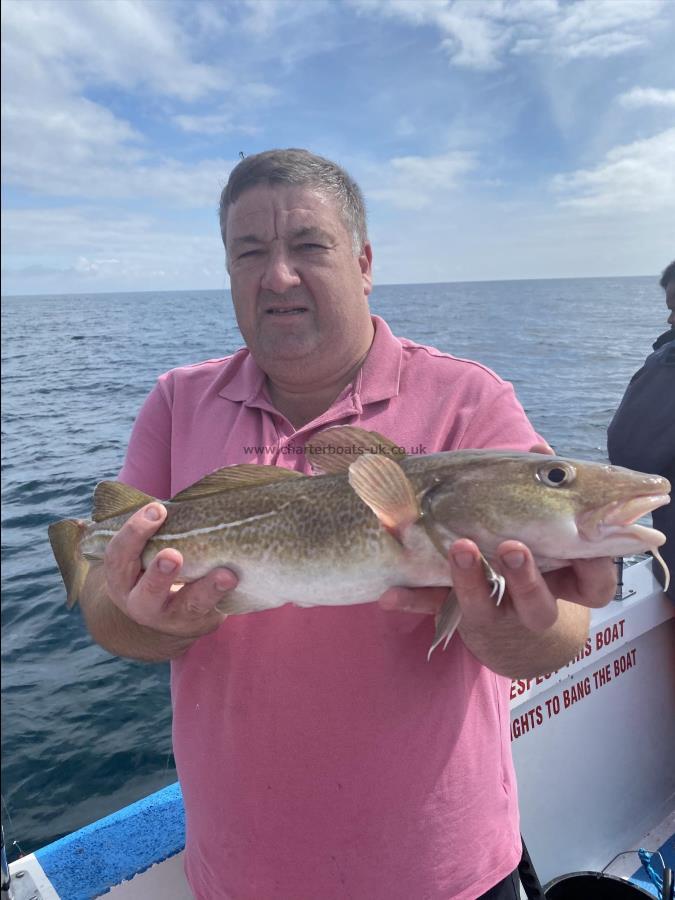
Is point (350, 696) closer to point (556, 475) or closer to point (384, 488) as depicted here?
point (384, 488)

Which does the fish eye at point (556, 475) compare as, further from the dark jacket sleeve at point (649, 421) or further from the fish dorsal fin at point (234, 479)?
the dark jacket sleeve at point (649, 421)

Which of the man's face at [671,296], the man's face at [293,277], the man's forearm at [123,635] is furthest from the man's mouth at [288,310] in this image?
the man's face at [671,296]

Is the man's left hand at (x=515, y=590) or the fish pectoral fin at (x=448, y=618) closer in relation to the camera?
the man's left hand at (x=515, y=590)

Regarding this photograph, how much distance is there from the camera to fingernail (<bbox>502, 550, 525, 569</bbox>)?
74.5 inches

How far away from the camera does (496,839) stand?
2393 millimetres

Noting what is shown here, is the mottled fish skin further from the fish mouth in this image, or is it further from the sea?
the sea

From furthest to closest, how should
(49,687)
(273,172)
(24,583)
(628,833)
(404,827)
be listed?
(24,583) → (49,687) → (628,833) → (273,172) → (404,827)

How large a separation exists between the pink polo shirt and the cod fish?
24 centimetres

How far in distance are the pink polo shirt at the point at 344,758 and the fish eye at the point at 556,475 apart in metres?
0.39

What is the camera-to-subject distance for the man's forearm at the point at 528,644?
216 centimetres

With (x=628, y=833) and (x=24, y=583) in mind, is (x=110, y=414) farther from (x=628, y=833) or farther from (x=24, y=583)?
(x=628, y=833)

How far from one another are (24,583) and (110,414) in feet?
39.5

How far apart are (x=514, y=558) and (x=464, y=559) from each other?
15 cm

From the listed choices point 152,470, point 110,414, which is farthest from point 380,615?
point 110,414
